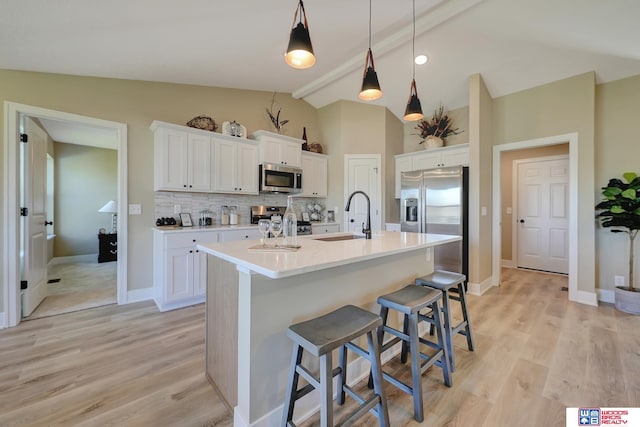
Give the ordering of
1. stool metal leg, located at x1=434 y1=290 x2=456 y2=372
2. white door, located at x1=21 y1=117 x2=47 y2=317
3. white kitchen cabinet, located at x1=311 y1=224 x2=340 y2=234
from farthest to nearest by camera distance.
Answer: white kitchen cabinet, located at x1=311 y1=224 x2=340 y2=234 < white door, located at x1=21 y1=117 x2=47 y2=317 < stool metal leg, located at x1=434 y1=290 x2=456 y2=372

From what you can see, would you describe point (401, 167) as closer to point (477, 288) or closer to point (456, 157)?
point (456, 157)

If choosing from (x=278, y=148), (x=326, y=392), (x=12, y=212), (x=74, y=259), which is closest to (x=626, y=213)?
(x=326, y=392)

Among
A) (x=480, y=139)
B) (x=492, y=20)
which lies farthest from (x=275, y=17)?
(x=480, y=139)

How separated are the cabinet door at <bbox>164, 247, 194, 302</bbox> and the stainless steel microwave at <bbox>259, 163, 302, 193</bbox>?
4.58 ft

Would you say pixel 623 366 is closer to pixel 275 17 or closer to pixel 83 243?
pixel 275 17

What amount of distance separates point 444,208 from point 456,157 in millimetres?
876

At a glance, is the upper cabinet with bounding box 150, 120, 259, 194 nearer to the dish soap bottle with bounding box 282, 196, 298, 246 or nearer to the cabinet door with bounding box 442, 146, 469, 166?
the dish soap bottle with bounding box 282, 196, 298, 246

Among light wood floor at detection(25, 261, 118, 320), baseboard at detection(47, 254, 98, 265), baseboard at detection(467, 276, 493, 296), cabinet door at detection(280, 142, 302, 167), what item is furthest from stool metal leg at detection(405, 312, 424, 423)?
baseboard at detection(47, 254, 98, 265)

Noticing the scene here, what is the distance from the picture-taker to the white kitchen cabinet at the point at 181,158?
A: 310cm

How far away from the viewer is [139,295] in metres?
3.18

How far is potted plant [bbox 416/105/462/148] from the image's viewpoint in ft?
14.2

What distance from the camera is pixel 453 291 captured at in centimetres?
366

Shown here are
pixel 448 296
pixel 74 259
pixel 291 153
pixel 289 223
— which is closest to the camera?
pixel 289 223
